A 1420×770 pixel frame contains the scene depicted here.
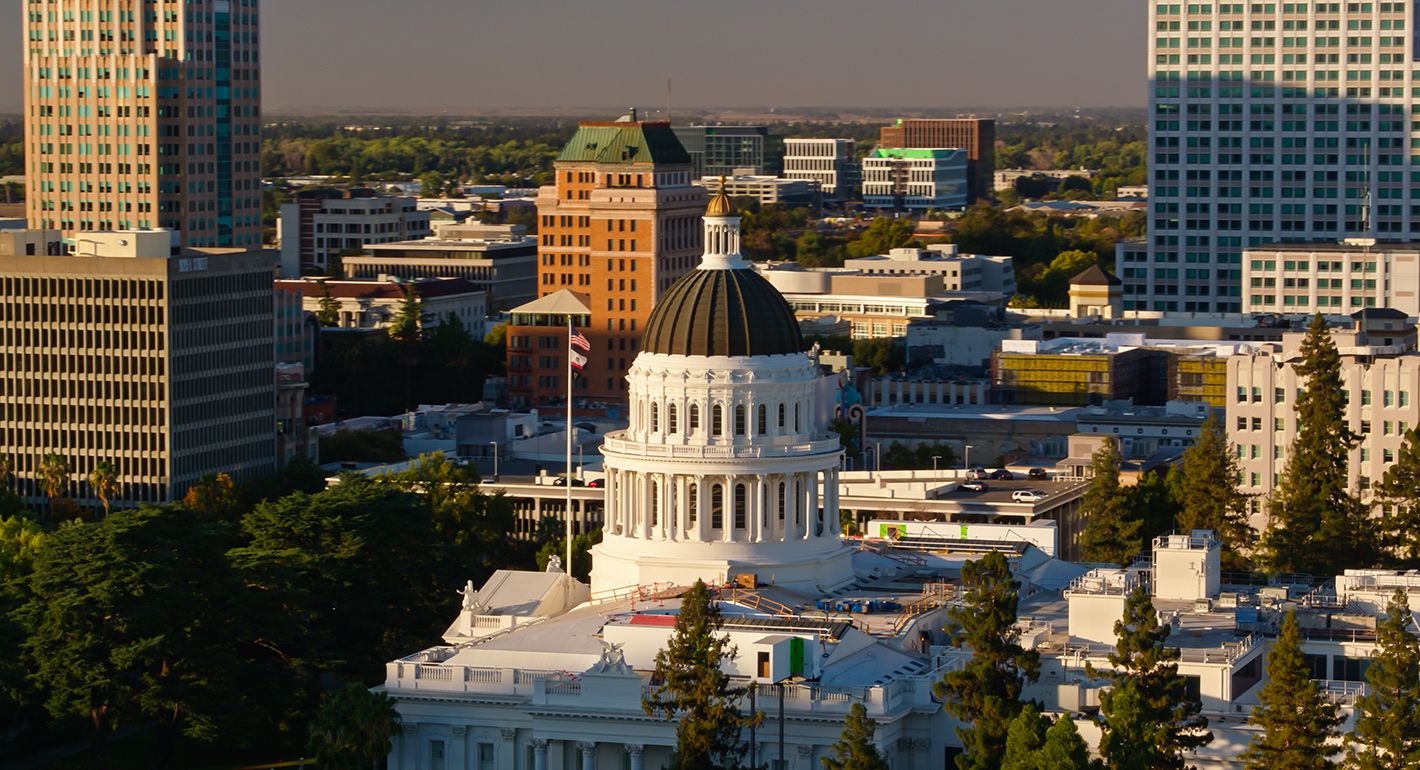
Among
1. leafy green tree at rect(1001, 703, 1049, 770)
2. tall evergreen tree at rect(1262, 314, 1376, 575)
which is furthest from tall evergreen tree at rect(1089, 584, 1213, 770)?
Result: tall evergreen tree at rect(1262, 314, 1376, 575)

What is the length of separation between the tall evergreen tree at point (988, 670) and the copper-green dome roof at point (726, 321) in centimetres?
2412

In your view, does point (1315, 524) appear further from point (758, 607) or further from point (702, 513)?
point (758, 607)

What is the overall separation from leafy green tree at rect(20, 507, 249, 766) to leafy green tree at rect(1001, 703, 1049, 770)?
141ft

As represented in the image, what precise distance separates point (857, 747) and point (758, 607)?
22.5m

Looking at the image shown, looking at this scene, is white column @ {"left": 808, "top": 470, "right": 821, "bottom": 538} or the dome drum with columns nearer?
the dome drum with columns

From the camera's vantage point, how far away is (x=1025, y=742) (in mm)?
133375

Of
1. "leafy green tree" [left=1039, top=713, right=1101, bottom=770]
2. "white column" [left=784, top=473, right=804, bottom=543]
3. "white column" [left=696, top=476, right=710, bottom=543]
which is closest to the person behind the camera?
"leafy green tree" [left=1039, top=713, right=1101, bottom=770]

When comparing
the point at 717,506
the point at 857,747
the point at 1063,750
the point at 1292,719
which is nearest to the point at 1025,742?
the point at 1063,750

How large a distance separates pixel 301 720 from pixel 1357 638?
155ft

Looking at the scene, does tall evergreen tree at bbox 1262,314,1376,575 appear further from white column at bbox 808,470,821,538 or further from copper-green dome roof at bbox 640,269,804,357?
copper-green dome roof at bbox 640,269,804,357

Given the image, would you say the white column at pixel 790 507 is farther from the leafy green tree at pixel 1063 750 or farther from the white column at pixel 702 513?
the leafy green tree at pixel 1063 750

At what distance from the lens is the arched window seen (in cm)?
17000

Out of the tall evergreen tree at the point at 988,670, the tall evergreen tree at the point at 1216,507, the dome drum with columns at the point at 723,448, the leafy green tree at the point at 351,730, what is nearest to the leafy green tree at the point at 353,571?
the dome drum with columns at the point at 723,448

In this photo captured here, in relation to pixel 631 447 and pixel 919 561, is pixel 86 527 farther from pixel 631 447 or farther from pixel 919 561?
pixel 919 561
